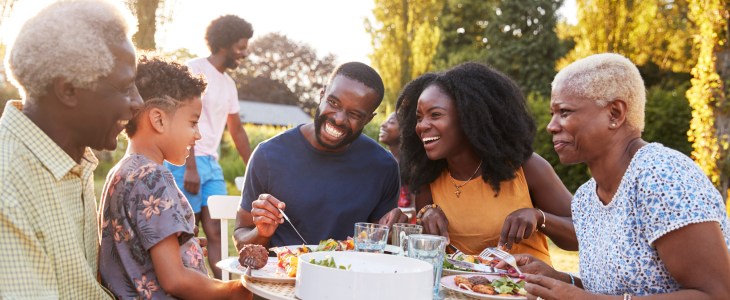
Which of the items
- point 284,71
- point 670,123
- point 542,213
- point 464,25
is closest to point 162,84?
point 542,213

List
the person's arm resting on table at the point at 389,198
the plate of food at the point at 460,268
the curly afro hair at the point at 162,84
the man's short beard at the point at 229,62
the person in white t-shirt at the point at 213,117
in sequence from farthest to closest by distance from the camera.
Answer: the man's short beard at the point at 229,62
the person in white t-shirt at the point at 213,117
the person's arm resting on table at the point at 389,198
the plate of food at the point at 460,268
the curly afro hair at the point at 162,84

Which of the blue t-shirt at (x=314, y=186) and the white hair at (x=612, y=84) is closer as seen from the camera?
the white hair at (x=612, y=84)

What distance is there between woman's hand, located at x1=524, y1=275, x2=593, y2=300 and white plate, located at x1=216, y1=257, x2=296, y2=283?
87cm

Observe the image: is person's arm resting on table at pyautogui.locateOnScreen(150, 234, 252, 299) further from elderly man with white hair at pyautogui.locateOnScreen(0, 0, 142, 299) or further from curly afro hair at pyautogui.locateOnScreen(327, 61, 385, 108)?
curly afro hair at pyautogui.locateOnScreen(327, 61, 385, 108)

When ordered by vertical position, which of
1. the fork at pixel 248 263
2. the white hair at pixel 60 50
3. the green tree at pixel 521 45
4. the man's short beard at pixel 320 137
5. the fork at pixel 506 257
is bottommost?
the fork at pixel 506 257

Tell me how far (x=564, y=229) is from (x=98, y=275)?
2.27m

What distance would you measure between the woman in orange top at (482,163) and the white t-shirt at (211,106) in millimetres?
2352

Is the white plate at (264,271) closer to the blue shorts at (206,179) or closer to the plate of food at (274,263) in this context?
the plate of food at (274,263)

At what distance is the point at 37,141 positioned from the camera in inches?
59.6

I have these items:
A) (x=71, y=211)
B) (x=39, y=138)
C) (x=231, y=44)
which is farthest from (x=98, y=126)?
(x=231, y=44)

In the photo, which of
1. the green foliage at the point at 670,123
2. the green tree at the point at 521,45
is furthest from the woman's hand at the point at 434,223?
the green tree at the point at 521,45

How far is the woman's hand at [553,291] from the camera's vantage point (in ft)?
5.68

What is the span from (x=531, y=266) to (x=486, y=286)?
0.42 meters

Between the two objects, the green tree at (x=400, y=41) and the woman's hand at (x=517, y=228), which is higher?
the green tree at (x=400, y=41)
